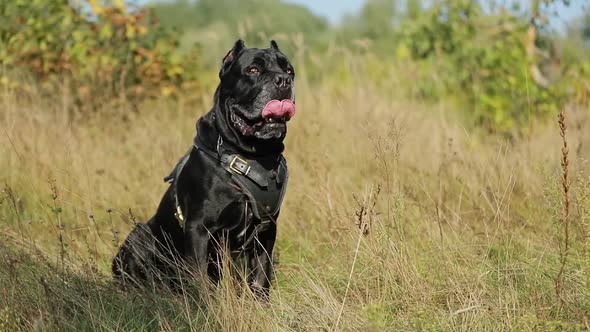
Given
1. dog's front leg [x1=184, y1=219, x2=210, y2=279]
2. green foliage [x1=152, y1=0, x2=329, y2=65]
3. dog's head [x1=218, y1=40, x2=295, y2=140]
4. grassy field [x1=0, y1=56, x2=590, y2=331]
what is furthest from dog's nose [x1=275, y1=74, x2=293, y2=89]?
green foliage [x1=152, y1=0, x2=329, y2=65]

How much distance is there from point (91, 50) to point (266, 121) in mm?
5324


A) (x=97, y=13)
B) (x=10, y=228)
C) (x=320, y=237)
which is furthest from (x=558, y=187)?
(x=97, y=13)

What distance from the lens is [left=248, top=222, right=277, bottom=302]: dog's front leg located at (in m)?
4.23

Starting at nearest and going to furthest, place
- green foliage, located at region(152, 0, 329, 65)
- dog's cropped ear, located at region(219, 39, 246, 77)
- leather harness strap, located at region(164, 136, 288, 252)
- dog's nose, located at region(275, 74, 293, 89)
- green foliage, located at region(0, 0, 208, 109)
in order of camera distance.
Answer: leather harness strap, located at region(164, 136, 288, 252) → dog's nose, located at region(275, 74, 293, 89) → dog's cropped ear, located at region(219, 39, 246, 77) → green foliage, located at region(0, 0, 208, 109) → green foliage, located at region(152, 0, 329, 65)

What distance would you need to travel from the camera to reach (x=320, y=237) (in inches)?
194

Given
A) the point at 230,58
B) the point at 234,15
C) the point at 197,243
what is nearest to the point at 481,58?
the point at 230,58

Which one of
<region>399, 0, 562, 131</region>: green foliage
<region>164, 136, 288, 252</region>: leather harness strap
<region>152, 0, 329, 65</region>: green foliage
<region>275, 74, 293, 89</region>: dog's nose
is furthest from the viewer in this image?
<region>152, 0, 329, 65</region>: green foliage

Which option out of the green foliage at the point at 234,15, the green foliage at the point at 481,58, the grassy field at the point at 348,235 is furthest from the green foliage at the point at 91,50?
the green foliage at the point at 234,15

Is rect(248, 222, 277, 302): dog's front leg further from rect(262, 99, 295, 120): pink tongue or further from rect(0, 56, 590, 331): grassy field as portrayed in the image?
rect(262, 99, 295, 120): pink tongue

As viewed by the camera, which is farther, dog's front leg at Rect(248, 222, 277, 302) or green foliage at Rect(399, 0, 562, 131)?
green foliage at Rect(399, 0, 562, 131)

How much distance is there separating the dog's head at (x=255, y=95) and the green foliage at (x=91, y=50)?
4.53m

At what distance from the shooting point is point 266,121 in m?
4.15

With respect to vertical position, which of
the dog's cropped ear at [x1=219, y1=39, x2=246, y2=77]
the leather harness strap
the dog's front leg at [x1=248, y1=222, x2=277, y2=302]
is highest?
the dog's cropped ear at [x1=219, y1=39, x2=246, y2=77]

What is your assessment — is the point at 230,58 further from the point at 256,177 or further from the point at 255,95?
the point at 256,177
